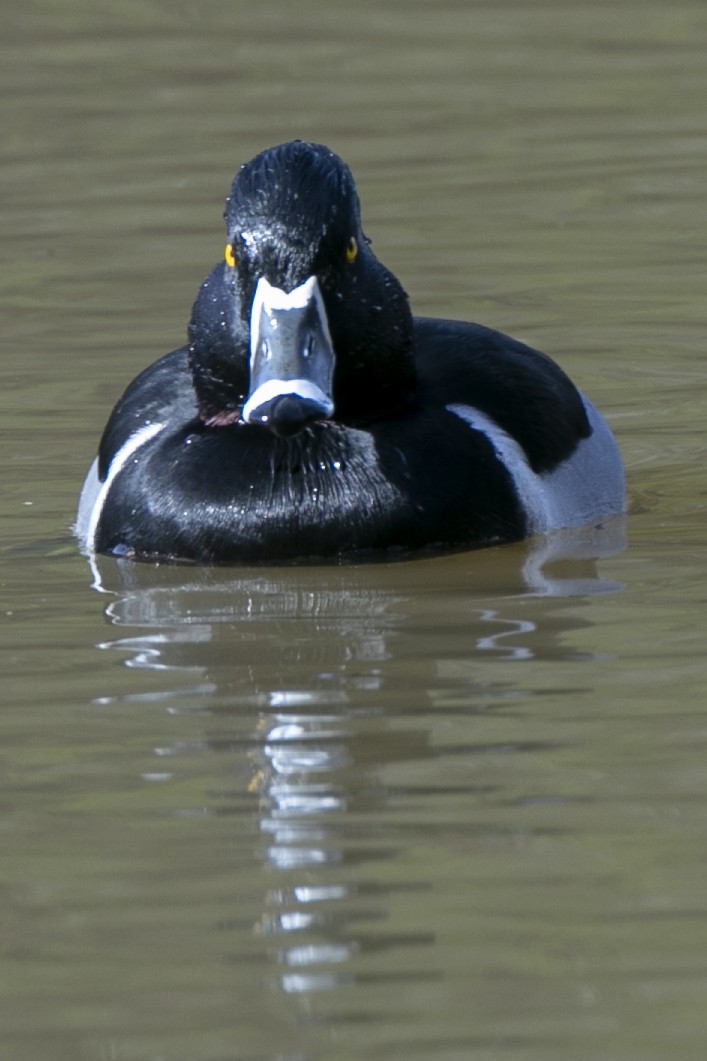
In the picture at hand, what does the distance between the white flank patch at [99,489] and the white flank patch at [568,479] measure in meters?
1.14

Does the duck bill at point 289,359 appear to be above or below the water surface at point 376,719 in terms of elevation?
above

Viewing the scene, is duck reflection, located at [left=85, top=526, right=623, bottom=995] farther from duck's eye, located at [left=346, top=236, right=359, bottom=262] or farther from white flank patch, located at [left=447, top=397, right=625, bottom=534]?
duck's eye, located at [left=346, top=236, right=359, bottom=262]

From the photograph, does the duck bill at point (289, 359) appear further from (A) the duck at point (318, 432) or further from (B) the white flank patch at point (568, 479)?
(B) the white flank patch at point (568, 479)

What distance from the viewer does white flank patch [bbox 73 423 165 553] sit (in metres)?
8.90

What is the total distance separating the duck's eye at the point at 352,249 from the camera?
8117 mm

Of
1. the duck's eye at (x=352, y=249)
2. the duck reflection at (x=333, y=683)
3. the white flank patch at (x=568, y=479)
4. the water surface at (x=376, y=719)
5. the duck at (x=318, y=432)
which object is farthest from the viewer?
the white flank patch at (x=568, y=479)

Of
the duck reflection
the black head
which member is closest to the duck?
the black head

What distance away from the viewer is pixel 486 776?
6.14 meters

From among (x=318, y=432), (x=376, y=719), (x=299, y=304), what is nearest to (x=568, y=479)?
(x=318, y=432)

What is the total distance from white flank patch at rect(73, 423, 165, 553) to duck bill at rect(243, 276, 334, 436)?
1184mm

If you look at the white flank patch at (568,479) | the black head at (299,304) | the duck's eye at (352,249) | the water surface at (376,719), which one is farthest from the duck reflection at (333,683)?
the duck's eye at (352,249)

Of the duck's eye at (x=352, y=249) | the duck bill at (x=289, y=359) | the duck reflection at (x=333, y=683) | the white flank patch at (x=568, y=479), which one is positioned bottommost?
the duck reflection at (x=333, y=683)

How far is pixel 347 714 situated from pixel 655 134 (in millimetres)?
9618

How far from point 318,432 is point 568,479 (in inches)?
45.7
